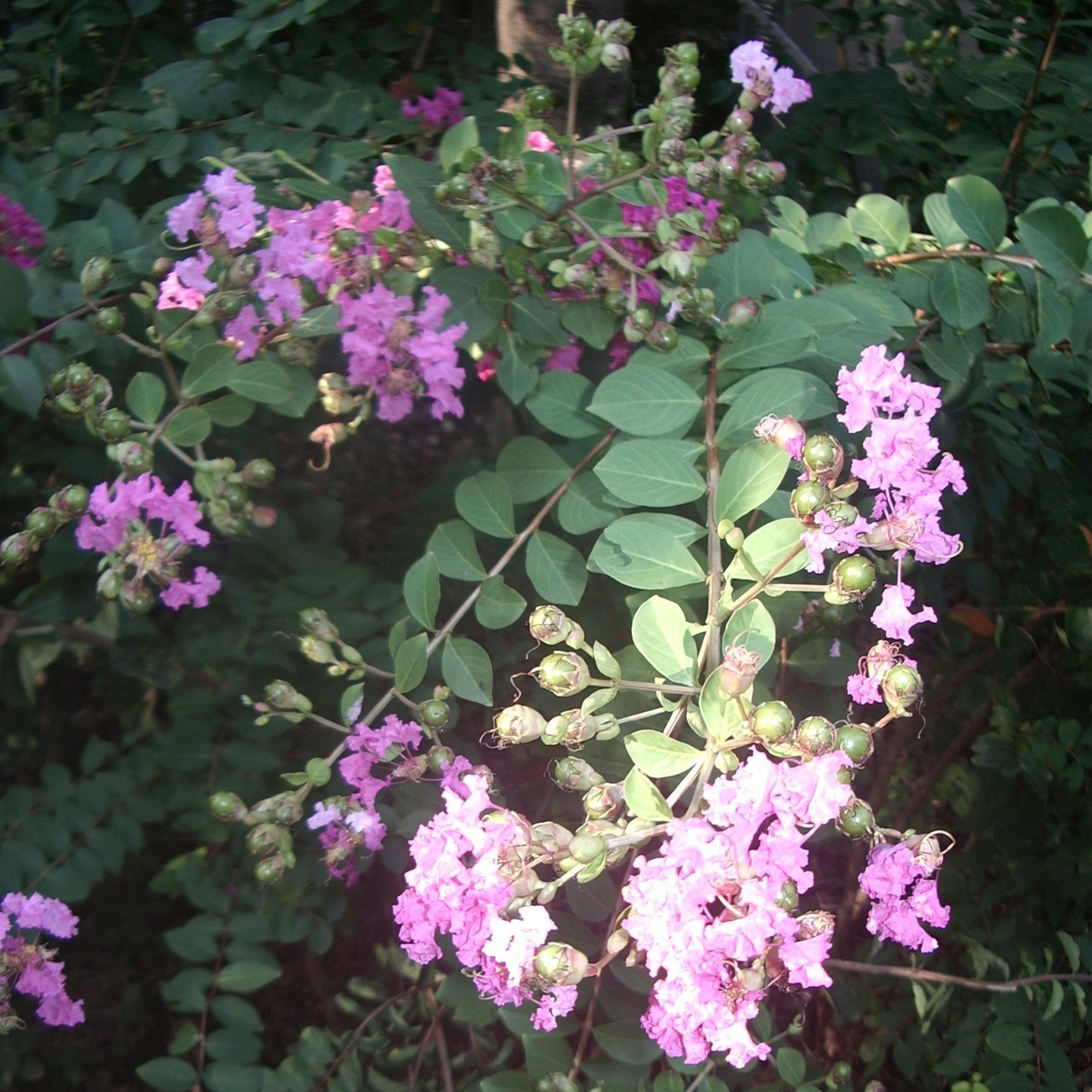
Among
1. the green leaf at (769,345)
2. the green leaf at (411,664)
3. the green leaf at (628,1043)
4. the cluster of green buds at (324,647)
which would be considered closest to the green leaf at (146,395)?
the cluster of green buds at (324,647)

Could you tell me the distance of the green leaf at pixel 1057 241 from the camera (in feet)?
3.09

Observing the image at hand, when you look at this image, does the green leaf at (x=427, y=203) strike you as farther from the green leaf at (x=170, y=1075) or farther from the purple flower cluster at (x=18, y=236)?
the green leaf at (x=170, y=1075)

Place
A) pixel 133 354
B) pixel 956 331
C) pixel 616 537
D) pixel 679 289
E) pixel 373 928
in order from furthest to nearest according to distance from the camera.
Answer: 1. pixel 373 928
2. pixel 133 354
3. pixel 956 331
4. pixel 679 289
5. pixel 616 537

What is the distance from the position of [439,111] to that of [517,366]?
0.68m

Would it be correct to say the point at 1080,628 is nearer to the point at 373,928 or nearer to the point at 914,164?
the point at 914,164

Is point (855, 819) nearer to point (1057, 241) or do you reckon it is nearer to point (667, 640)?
point (667, 640)

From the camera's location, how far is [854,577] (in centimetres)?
71

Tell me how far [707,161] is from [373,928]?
1.50m

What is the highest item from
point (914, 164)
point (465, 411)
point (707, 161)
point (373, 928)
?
point (707, 161)

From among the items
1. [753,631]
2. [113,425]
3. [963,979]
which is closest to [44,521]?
[113,425]

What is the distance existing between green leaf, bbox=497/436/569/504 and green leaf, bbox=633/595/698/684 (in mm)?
306

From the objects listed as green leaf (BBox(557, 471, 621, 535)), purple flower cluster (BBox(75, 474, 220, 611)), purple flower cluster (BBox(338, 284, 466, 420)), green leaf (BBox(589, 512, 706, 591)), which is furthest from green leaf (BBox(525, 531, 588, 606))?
purple flower cluster (BBox(75, 474, 220, 611))

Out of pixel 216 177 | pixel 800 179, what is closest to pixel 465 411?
pixel 800 179

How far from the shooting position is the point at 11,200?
1.32m
